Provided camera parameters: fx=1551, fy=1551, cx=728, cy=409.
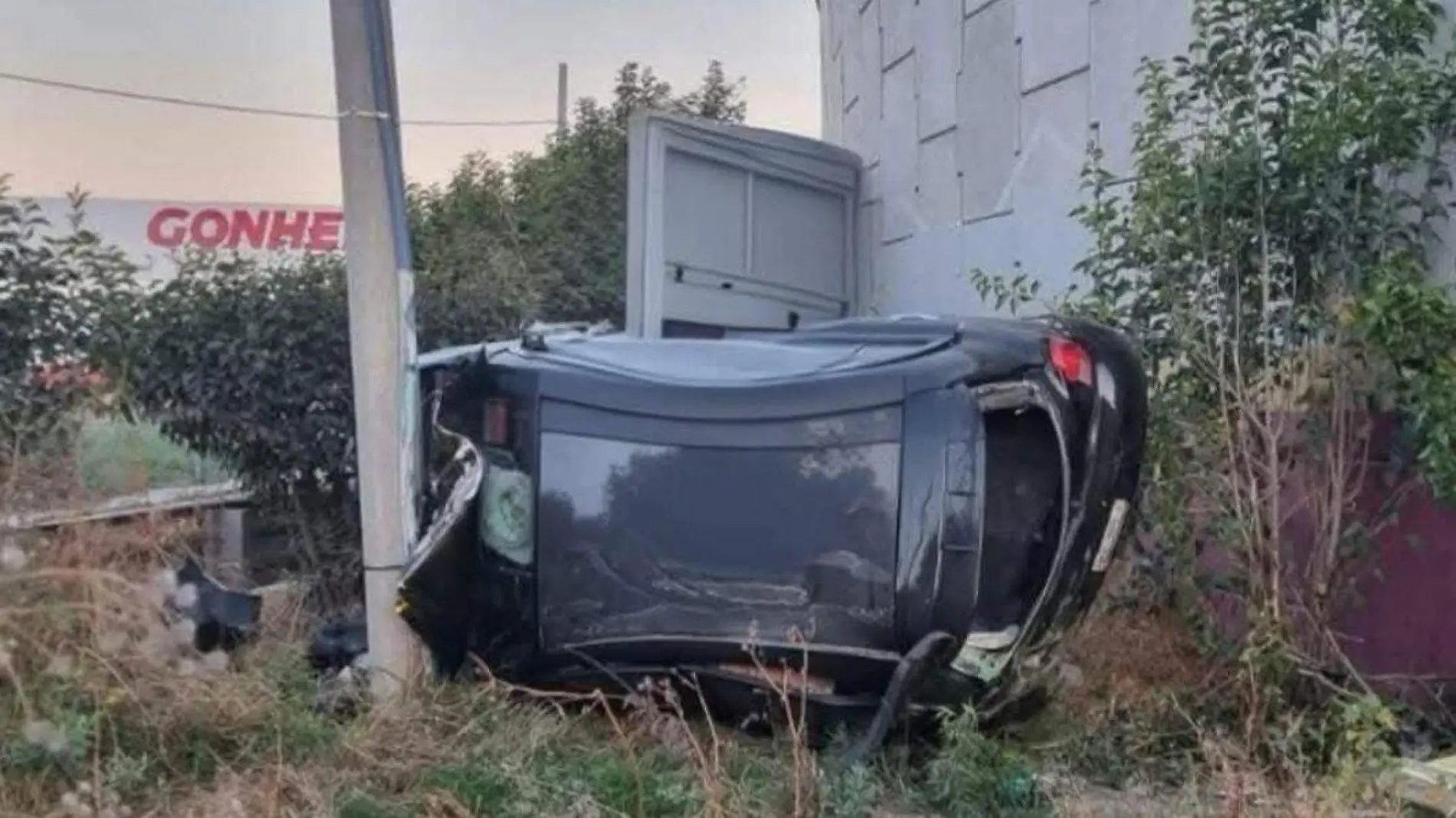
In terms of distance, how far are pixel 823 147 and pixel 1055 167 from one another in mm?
2783

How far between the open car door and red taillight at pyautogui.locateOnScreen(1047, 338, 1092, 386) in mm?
4288

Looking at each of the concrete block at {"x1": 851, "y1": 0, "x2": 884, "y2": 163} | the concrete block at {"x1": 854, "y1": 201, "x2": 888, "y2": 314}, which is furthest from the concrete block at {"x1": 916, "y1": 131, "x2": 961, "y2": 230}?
the concrete block at {"x1": 851, "y1": 0, "x2": 884, "y2": 163}

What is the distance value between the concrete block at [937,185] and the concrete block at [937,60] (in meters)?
0.10

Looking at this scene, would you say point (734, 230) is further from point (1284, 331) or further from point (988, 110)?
point (1284, 331)

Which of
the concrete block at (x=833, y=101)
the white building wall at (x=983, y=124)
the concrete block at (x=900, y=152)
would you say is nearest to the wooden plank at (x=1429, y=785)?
the white building wall at (x=983, y=124)

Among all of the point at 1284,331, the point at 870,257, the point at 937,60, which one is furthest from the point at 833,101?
the point at 1284,331

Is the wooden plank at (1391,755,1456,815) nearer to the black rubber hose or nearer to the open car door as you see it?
the black rubber hose

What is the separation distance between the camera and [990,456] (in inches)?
158

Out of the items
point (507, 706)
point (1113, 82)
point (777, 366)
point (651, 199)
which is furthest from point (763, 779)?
point (651, 199)

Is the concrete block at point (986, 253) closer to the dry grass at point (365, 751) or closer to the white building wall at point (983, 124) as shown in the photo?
the white building wall at point (983, 124)

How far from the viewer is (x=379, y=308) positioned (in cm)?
462

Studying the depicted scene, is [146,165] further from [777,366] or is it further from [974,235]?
[777,366]

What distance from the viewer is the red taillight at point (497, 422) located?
4.64 metres

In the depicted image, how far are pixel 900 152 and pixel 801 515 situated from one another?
585 cm
